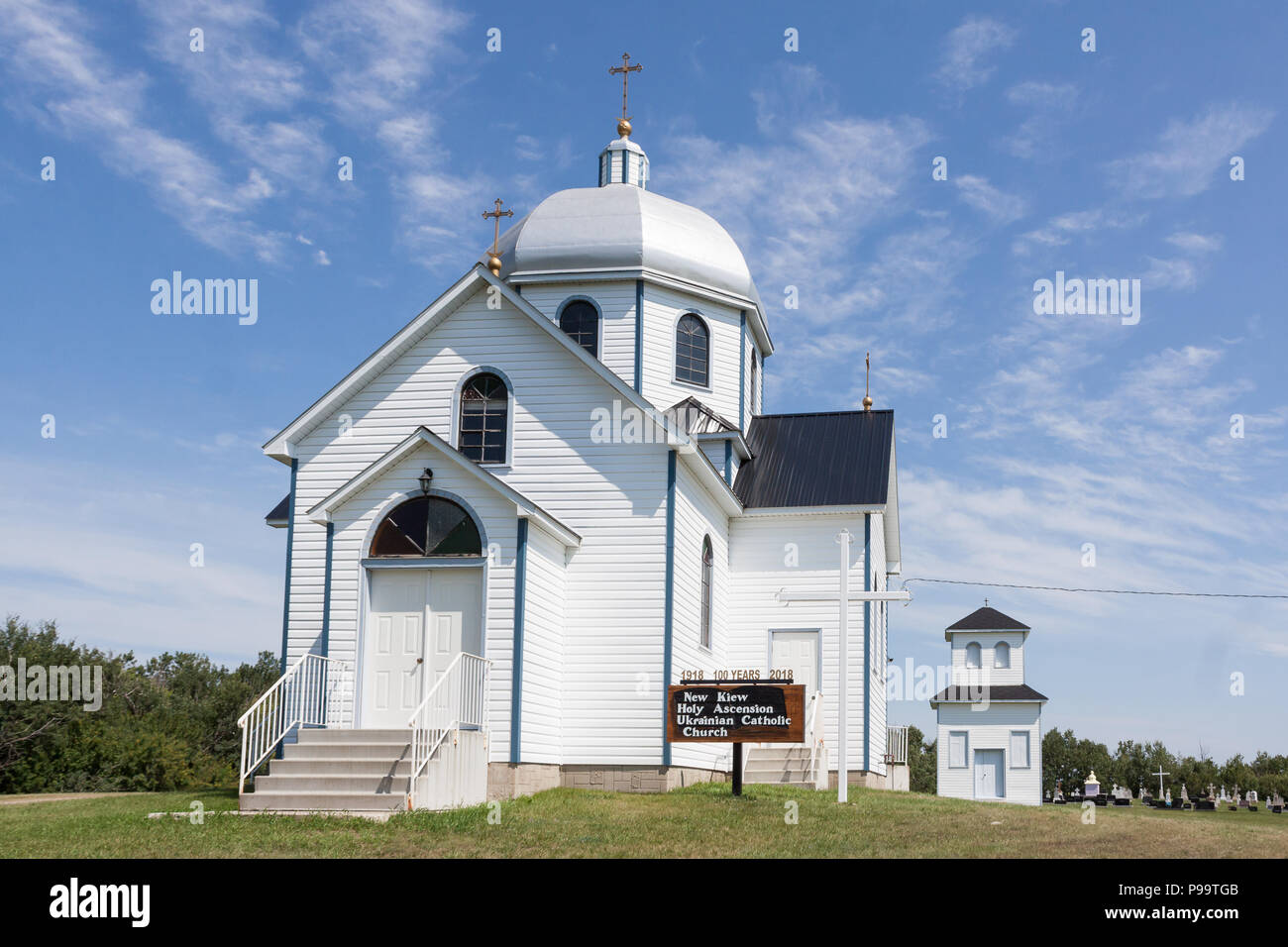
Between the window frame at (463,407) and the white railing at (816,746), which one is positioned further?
the white railing at (816,746)

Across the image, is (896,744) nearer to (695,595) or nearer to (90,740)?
(695,595)

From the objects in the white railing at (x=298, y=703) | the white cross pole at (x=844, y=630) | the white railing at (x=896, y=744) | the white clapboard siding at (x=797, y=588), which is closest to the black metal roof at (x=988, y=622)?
the white railing at (x=896, y=744)

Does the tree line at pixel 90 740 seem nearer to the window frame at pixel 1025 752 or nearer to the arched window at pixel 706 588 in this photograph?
the arched window at pixel 706 588

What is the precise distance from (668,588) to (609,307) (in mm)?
6987

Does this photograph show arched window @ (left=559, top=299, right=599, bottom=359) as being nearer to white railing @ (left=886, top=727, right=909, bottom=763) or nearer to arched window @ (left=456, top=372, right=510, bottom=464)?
arched window @ (left=456, top=372, right=510, bottom=464)

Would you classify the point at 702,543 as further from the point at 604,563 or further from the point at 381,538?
the point at 381,538

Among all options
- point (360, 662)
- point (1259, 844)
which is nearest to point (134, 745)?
point (360, 662)

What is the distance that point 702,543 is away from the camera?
69.6 ft

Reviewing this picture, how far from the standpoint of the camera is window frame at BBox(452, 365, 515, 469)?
1925cm

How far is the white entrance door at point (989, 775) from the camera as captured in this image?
33.3 m

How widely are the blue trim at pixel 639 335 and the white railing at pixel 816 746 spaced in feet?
20.8

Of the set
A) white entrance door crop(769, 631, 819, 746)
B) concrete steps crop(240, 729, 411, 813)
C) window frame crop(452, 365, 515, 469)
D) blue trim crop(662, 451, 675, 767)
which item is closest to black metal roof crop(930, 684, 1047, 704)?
white entrance door crop(769, 631, 819, 746)

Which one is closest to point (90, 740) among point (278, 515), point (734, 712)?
point (278, 515)
